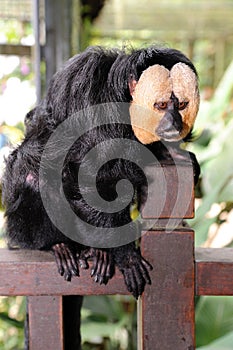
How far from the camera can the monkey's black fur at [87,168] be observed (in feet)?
2.97

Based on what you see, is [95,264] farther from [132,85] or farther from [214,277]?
[132,85]

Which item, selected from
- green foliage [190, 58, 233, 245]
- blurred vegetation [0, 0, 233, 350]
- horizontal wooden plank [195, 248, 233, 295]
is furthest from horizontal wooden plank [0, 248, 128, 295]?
green foliage [190, 58, 233, 245]

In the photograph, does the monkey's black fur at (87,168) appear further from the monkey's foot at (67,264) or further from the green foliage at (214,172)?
the green foliage at (214,172)

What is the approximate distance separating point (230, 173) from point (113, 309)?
0.67 metres

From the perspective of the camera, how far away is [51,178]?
1.00 meters

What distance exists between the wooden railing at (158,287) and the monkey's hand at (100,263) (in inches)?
0.5

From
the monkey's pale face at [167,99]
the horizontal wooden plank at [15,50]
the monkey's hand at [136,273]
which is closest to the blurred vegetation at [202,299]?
the monkey's pale face at [167,99]

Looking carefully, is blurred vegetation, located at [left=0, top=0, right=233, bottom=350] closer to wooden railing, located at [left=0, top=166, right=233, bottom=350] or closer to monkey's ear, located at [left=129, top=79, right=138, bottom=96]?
monkey's ear, located at [left=129, top=79, right=138, bottom=96]

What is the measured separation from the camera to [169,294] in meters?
0.84

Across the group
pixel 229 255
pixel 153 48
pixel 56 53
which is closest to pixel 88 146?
pixel 153 48

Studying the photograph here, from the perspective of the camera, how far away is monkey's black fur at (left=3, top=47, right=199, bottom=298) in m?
0.91

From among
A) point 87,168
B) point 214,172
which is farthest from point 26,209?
point 214,172

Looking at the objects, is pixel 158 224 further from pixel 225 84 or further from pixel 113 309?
pixel 225 84

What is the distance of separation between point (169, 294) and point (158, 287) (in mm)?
21
